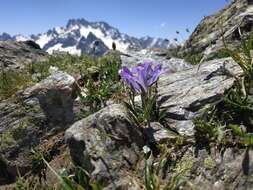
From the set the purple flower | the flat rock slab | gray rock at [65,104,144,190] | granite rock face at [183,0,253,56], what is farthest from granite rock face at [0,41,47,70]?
the purple flower

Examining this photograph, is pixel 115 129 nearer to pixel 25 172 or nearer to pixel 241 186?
pixel 241 186

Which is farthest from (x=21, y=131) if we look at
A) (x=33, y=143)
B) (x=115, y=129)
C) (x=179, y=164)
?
(x=179, y=164)

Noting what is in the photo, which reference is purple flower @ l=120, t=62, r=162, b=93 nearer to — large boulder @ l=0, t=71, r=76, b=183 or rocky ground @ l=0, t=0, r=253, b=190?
rocky ground @ l=0, t=0, r=253, b=190

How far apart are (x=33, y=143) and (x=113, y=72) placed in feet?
7.51

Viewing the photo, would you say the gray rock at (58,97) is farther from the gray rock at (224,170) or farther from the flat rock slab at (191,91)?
the gray rock at (224,170)

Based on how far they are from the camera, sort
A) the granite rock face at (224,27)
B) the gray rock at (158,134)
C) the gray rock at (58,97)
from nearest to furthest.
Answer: the gray rock at (158,134)
the gray rock at (58,97)
the granite rock face at (224,27)

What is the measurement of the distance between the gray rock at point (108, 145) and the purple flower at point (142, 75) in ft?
1.34

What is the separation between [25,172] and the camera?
799cm

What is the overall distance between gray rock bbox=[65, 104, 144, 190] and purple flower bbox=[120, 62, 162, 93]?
0.41 metres

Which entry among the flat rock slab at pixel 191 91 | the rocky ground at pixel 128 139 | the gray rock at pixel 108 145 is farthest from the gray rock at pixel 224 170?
the gray rock at pixel 108 145

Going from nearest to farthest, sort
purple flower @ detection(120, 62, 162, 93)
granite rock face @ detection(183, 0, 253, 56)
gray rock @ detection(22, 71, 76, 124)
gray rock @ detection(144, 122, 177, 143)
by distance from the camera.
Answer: gray rock @ detection(144, 122, 177, 143) → purple flower @ detection(120, 62, 162, 93) → gray rock @ detection(22, 71, 76, 124) → granite rock face @ detection(183, 0, 253, 56)

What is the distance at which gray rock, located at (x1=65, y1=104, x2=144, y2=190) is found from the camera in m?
5.73

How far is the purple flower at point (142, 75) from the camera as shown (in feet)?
20.7

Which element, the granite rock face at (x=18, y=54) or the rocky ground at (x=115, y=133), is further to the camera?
the granite rock face at (x=18, y=54)
